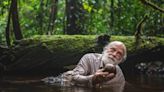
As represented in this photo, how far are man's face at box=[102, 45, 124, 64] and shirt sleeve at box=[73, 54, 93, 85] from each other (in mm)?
203

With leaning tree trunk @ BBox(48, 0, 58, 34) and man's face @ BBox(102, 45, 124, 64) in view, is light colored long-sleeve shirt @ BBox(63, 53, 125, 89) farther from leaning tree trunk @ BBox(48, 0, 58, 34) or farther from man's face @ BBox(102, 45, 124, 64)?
leaning tree trunk @ BBox(48, 0, 58, 34)

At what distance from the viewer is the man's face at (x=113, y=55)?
4.71 m

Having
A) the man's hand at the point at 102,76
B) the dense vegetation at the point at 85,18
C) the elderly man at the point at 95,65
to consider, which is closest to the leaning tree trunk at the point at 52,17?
the dense vegetation at the point at 85,18

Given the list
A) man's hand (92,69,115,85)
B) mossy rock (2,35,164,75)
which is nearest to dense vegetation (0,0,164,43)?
mossy rock (2,35,164,75)

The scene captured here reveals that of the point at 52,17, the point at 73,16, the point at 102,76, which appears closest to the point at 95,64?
the point at 102,76

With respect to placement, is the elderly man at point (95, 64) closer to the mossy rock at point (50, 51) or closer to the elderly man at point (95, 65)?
the elderly man at point (95, 65)

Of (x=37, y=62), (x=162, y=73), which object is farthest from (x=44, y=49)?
(x=162, y=73)

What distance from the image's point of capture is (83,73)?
4715mm

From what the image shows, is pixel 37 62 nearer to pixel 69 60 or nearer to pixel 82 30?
pixel 69 60

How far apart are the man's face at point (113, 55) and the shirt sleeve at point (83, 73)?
20 centimetres

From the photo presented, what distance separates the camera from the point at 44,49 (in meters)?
9.48

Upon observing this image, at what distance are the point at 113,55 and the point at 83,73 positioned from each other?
0.40 m

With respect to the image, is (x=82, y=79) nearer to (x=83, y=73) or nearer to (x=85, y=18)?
(x=83, y=73)

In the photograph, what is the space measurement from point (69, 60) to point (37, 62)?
0.74 m
